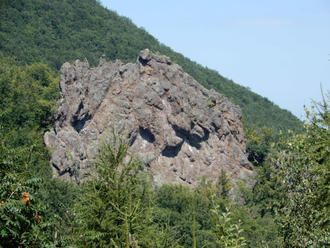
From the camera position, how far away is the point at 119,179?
11.4 meters

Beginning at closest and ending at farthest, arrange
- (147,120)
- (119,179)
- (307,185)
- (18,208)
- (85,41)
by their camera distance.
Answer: (18,208), (307,185), (119,179), (147,120), (85,41)

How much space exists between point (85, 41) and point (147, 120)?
79.8 m

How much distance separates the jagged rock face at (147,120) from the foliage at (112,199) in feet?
153

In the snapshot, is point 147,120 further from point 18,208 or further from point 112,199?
point 18,208

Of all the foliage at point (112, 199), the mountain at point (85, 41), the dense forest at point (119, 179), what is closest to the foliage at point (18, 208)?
the dense forest at point (119, 179)

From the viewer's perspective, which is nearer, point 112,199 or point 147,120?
point 112,199

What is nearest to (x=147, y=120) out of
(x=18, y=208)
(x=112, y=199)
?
(x=112, y=199)

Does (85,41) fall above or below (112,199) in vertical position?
below

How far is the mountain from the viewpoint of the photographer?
11912 cm

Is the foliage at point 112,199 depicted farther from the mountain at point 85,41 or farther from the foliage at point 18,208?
the mountain at point 85,41

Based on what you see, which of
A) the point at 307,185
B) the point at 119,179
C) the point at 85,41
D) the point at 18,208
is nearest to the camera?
the point at 18,208

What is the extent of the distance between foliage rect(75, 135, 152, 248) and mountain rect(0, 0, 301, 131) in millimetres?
103357

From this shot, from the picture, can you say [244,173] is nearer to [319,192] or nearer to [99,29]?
[319,192]

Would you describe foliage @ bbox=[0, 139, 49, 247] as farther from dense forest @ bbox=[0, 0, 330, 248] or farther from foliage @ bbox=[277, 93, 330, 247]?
foliage @ bbox=[277, 93, 330, 247]
